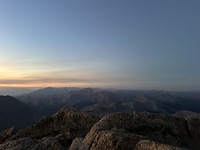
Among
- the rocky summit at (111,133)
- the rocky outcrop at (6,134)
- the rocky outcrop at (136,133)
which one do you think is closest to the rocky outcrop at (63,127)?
the rocky summit at (111,133)

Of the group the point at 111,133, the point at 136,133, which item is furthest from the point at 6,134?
the point at 111,133

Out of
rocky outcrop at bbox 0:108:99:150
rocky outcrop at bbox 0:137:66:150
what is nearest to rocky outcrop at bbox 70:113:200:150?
rocky outcrop at bbox 0:137:66:150

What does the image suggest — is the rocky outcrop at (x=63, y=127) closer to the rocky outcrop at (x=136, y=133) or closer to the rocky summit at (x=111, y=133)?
the rocky summit at (x=111, y=133)

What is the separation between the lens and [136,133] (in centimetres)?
3184

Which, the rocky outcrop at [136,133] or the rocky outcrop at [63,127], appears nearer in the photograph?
the rocky outcrop at [136,133]

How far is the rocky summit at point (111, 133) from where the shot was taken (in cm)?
2528

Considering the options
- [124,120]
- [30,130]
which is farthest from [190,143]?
[30,130]

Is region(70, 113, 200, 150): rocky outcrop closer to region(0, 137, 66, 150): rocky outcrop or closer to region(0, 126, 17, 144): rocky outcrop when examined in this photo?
region(0, 137, 66, 150): rocky outcrop

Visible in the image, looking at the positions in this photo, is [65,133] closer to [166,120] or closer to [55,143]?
[55,143]

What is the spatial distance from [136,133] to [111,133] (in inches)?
254

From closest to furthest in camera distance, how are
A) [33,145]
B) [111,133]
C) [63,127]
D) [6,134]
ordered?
[111,133] → [33,145] → [63,127] → [6,134]

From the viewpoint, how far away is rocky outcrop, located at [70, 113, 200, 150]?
973 inches

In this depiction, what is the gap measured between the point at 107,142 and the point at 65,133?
13.8 meters

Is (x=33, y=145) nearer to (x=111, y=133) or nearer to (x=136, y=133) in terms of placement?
(x=111, y=133)
